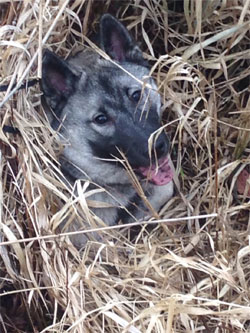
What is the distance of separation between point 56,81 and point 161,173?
0.59 metres

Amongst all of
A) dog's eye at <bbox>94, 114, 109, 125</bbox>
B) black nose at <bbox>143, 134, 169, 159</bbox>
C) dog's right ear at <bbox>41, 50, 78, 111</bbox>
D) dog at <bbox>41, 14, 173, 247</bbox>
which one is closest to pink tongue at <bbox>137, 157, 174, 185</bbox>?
dog at <bbox>41, 14, 173, 247</bbox>

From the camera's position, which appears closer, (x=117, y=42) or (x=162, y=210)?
(x=117, y=42)

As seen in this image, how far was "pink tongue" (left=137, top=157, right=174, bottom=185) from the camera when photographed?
3465 mm

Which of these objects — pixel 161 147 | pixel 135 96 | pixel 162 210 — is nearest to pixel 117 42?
pixel 135 96

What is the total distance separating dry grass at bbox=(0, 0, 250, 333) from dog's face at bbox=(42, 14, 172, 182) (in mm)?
83

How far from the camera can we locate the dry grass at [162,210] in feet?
9.80

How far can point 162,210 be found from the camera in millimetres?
3695

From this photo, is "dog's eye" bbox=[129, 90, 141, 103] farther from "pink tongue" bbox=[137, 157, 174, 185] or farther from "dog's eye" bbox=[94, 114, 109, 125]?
"pink tongue" bbox=[137, 157, 174, 185]

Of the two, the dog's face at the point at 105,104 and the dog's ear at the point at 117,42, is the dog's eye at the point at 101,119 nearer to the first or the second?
the dog's face at the point at 105,104

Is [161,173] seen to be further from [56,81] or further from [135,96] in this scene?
[56,81]

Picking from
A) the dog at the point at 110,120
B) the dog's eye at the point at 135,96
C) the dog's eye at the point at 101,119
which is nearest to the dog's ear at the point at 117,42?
the dog at the point at 110,120

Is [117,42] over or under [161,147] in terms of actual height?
over

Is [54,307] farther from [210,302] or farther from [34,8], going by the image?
[34,8]

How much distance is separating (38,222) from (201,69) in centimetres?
111
